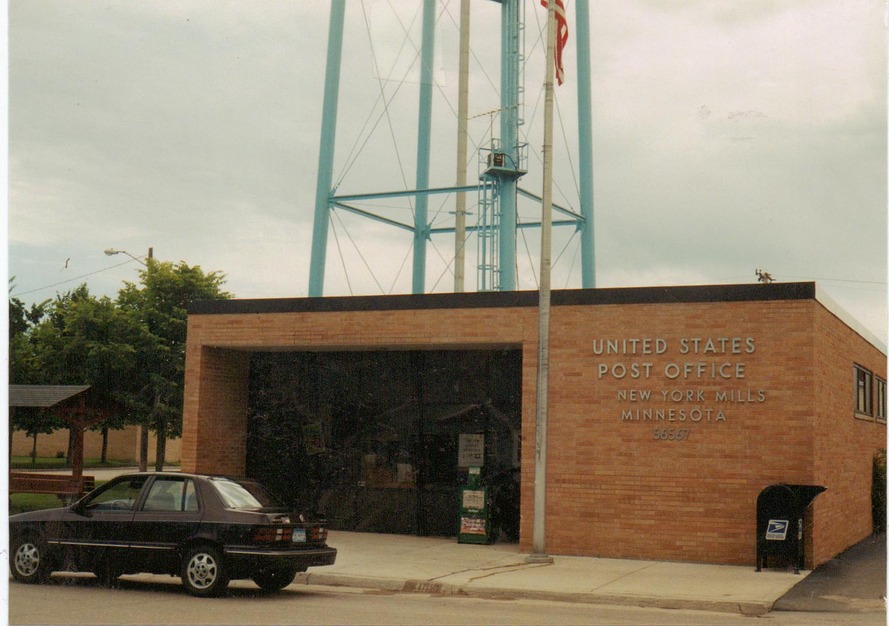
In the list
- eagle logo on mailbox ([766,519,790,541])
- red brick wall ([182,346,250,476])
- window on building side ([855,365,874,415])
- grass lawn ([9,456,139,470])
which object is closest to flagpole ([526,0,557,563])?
eagle logo on mailbox ([766,519,790,541])

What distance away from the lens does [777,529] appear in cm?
1534

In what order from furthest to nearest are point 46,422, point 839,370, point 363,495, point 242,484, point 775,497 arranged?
point 46,422, point 363,495, point 839,370, point 775,497, point 242,484

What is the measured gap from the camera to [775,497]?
50.4 ft

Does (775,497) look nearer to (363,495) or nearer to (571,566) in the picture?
(571,566)

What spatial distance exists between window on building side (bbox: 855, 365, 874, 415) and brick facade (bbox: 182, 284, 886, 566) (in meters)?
2.36

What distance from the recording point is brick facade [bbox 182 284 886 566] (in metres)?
16.1

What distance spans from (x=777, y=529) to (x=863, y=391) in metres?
7.81

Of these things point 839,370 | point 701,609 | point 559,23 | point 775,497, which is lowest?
point 701,609

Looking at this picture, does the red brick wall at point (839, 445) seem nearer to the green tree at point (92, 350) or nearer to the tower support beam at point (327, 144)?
the tower support beam at point (327, 144)

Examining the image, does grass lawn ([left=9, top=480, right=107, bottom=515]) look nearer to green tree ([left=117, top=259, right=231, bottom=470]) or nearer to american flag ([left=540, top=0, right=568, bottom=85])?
green tree ([left=117, top=259, right=231, bottom=470])

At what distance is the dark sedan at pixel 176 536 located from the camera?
39.9ft

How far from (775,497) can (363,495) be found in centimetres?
794

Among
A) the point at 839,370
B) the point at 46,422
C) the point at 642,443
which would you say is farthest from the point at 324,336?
the point at 46,422

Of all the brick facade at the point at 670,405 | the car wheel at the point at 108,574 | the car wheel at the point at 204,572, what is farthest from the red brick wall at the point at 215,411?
the car wheel at the point at 204,572
